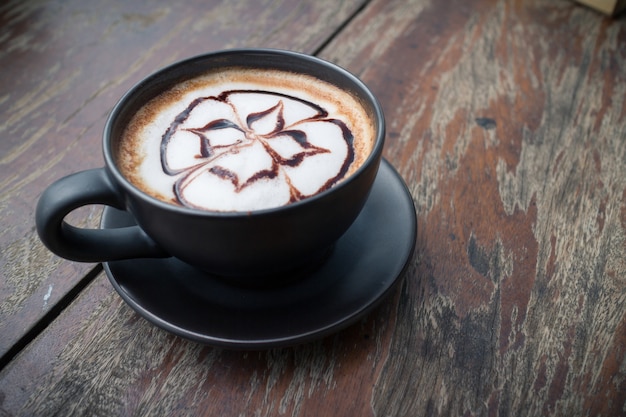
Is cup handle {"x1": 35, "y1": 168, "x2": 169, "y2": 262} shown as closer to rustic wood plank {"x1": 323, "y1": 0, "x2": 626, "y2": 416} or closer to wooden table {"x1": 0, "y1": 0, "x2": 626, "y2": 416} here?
wooden table {"x1": 0, "y1": 0, "x2": 626, "y2": 416}

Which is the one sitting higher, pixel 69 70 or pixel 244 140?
pixel 244 140

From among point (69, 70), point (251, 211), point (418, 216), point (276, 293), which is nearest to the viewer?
point (251, 211)

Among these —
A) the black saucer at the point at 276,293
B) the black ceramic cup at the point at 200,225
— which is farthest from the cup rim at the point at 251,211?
the black saucer at the point at 276,293

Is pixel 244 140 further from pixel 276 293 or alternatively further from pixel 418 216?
pixel 418 216

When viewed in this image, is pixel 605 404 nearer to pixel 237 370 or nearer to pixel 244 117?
pixel 237 370

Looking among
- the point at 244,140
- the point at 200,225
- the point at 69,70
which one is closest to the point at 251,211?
the point at 200,225

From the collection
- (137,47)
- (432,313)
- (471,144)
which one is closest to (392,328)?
(432,313)

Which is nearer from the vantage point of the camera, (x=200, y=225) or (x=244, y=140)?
(x=200, y=225)
